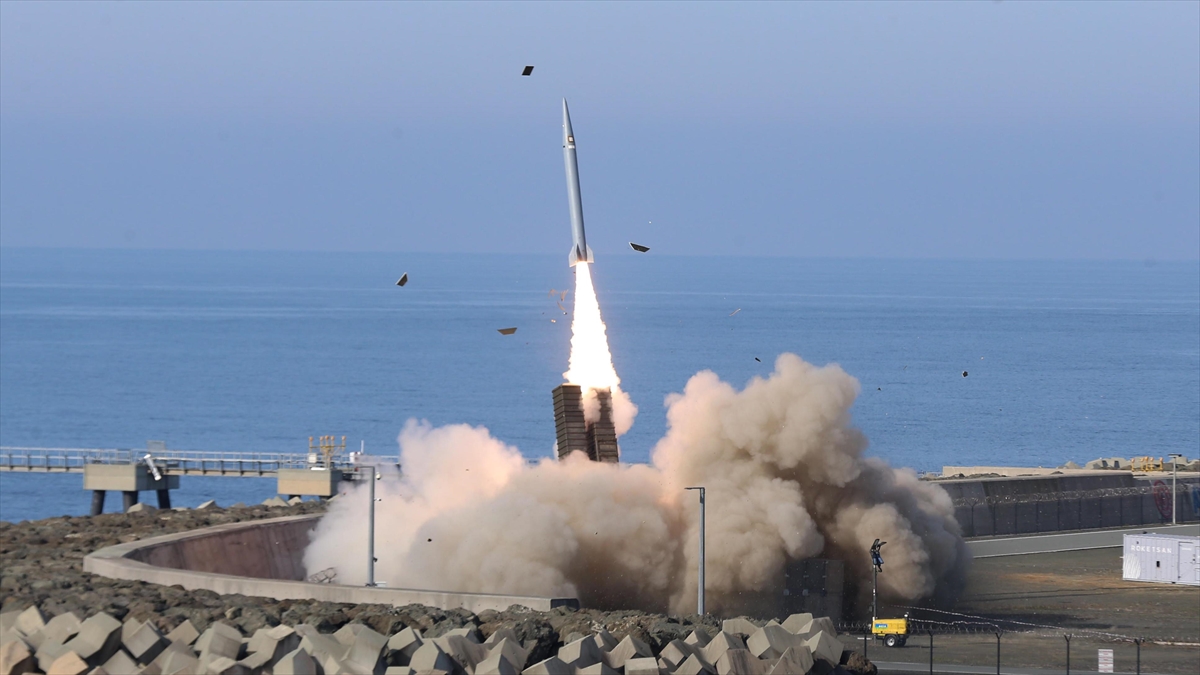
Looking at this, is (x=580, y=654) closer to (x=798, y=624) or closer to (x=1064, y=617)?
(x=798, y=624)

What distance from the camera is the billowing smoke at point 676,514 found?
38.8 m

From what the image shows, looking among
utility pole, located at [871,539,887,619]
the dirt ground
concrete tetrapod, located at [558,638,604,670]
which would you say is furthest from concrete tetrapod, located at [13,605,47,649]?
utility pole, located at [871,539,887,619]

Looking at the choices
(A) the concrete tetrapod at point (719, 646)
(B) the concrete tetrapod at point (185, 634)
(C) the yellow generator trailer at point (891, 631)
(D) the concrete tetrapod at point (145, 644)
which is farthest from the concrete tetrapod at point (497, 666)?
(C) the yellow generator trailer at point (891, 631)

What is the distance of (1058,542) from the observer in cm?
5838

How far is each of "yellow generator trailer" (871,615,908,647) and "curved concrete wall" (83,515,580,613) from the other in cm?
900

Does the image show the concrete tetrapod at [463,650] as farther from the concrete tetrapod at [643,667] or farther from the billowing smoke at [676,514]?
the billowing smoke at [676,514]

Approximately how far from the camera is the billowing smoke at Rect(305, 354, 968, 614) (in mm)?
38750

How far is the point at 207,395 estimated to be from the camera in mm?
147125

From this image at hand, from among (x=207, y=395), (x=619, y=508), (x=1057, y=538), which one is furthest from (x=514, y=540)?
(x=207, y=395)

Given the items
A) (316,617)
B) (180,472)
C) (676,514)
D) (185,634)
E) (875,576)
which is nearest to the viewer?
(185,634)

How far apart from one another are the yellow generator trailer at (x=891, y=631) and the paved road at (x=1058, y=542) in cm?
1553

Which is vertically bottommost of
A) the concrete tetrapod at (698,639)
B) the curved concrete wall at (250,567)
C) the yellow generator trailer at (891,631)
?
the yellow generator trailer at (891,631)

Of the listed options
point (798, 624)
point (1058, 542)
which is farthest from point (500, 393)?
point (798, 624)

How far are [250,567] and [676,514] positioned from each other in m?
10.6
